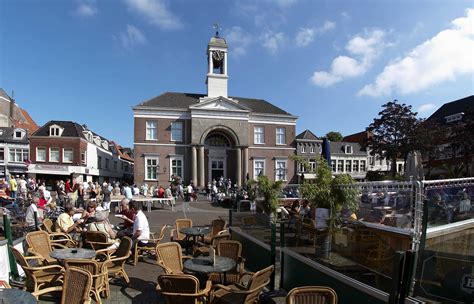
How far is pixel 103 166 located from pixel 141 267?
1808 inches

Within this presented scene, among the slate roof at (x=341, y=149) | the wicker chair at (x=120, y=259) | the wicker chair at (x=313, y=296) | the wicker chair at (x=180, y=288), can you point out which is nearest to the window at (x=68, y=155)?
the wicker chair at (x=120, y=259)

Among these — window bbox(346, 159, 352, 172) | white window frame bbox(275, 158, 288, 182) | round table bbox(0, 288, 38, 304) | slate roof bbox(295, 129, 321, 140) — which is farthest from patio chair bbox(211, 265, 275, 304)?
window bbox(346, 159, 352, 172)

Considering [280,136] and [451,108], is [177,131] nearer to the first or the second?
[280,136]

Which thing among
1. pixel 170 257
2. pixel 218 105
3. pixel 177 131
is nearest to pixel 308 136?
pixel 218 105

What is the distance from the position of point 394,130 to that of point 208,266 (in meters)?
37.1

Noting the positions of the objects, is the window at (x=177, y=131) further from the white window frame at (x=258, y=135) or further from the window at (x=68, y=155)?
the window at (x=68, y=155)

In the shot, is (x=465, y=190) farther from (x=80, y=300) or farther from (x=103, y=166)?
(x=103, y=166)

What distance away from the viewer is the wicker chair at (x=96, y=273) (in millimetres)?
4859

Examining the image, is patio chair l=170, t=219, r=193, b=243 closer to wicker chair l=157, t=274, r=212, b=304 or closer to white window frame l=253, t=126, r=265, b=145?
wicker chair l=157, t=274, r=212, b=304

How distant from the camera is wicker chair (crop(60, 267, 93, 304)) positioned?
411 centimetres

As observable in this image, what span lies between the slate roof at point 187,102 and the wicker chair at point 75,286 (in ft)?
110

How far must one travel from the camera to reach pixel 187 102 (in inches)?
1537

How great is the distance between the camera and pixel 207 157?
38.0 m

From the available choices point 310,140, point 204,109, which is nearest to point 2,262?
point 204,109
